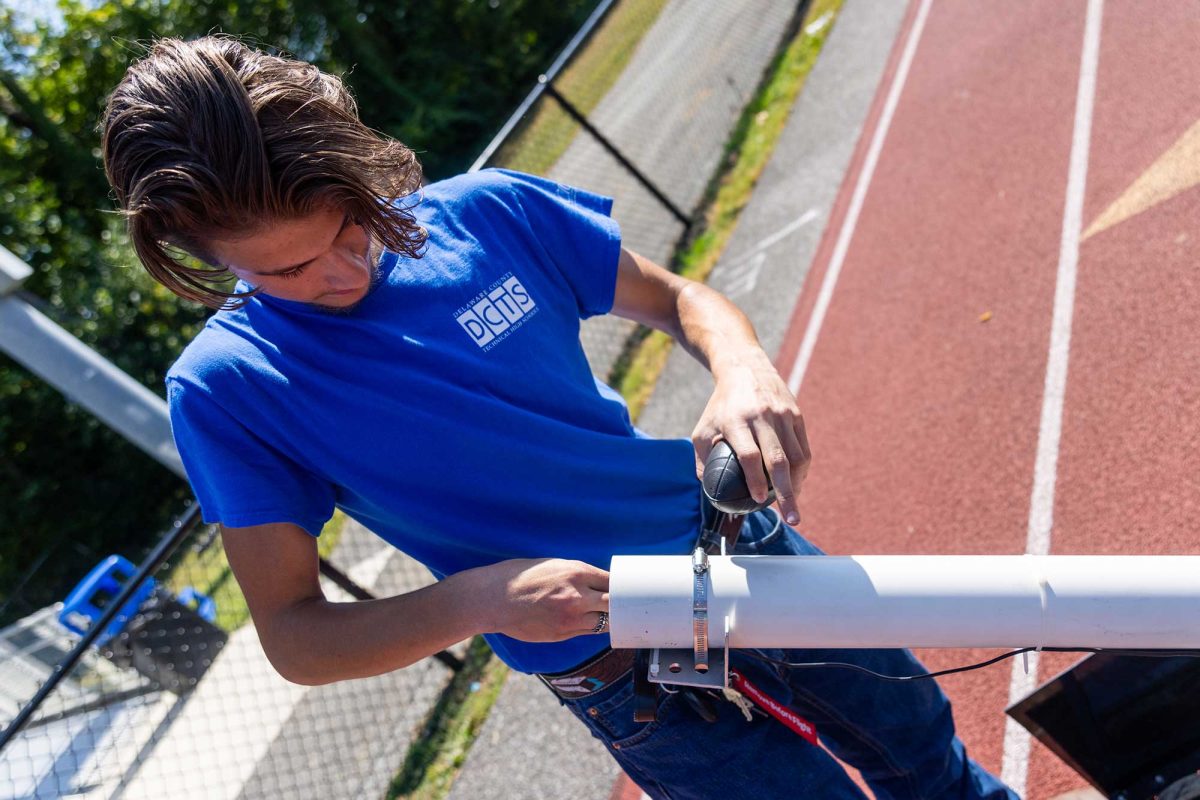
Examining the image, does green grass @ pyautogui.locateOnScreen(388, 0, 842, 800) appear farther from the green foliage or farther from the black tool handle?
the green foliage

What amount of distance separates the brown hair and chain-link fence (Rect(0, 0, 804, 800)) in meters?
3.16

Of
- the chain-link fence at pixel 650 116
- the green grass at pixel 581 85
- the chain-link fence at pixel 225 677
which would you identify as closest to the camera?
the chain-link fence at pixel 225 677

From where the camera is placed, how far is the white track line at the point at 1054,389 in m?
3.25

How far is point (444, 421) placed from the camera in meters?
1.71

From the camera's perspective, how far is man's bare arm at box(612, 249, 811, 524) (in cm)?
161

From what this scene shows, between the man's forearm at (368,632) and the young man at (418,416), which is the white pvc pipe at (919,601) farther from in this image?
the man's forearm at (368,632)

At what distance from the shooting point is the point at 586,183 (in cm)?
853

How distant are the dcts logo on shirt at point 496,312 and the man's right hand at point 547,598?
480 millimetres

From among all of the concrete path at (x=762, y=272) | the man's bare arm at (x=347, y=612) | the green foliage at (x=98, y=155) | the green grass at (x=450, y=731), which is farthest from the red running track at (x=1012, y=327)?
the green foliage at (x=98, y=155)

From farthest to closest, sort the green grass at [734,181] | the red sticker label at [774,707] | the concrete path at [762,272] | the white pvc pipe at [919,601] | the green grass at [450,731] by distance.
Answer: the green grass at [734,181] < the green grass at [450,731] < the concrete path at [762,272] < the red sticker label at [774,707] < the white pvc pipe at [919,601]

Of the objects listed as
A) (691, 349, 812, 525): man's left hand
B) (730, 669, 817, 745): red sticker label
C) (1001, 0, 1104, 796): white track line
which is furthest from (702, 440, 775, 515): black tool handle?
(1001, 0, 1104, 796): white track line

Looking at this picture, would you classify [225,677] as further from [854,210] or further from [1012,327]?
[854,210]

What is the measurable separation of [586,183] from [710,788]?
723 cm

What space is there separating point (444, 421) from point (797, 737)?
3.04ft
